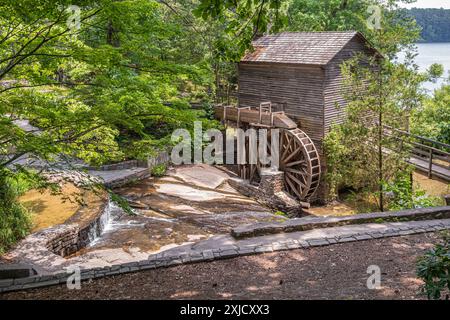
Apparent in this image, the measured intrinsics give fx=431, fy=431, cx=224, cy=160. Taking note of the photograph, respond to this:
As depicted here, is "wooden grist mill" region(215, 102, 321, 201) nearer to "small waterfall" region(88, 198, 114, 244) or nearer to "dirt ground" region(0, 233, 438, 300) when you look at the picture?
"small waterfall" region(88, 198, 114, 244)

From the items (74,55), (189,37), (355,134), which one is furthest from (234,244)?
(189,37)

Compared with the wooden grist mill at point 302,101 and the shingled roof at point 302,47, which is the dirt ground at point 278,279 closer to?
the wooden grist mill at point 302,101

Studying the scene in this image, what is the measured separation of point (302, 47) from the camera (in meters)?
19.7

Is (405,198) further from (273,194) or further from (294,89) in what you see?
(294,89)

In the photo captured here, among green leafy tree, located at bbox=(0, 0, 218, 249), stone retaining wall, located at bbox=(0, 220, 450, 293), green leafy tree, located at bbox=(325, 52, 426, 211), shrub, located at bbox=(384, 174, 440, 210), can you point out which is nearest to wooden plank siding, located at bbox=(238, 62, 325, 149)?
green leafy tree, located at bbox=(325, 52, 426, 211)

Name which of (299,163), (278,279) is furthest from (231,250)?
(299,163)

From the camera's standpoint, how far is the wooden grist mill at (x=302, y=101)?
18.8 metres

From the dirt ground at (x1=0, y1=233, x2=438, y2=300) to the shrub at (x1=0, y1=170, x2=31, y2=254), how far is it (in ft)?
11.5

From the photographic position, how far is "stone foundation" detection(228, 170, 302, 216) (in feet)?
60.6

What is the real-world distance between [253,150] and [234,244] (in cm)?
1239

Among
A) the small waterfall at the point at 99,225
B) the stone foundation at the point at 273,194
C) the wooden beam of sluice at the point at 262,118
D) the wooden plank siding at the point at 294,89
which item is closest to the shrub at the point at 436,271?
the small waterfall at the point at 99,225

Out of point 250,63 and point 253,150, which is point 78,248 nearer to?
point 253,150

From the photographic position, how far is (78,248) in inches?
418
